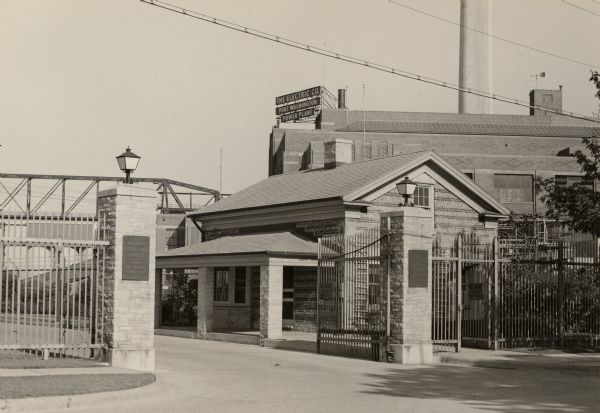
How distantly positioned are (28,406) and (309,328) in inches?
752

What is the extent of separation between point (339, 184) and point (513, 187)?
4843cm

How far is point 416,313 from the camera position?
20797 millimetres

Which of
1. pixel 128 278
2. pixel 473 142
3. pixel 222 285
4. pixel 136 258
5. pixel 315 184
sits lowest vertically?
pixel 222 285

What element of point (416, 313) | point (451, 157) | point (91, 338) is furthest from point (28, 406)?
point (451, 157)

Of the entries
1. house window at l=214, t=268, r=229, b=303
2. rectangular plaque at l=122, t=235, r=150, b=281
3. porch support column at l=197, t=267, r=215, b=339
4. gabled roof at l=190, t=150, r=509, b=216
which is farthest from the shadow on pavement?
house window at l=214, t=268, r=229, b=303

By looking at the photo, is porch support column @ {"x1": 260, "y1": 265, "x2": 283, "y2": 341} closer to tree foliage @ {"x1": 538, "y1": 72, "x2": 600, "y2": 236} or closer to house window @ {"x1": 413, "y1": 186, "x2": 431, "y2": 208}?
house window @ {"x1": 413, "y1": 186, "x2": 431, "y2": 208}

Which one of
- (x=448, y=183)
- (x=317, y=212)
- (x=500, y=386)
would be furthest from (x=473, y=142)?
(x=500, y=386)

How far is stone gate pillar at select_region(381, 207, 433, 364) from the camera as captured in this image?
20688 millimetres

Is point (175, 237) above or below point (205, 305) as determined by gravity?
above

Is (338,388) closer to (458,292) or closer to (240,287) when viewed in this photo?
(458,292)

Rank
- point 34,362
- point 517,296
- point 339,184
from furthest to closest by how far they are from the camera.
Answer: point 339,184, point 517,296, point 34,362

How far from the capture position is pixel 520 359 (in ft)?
69.1

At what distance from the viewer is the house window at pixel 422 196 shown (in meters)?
32.1

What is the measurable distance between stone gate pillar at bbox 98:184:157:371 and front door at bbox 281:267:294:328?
14409mm
